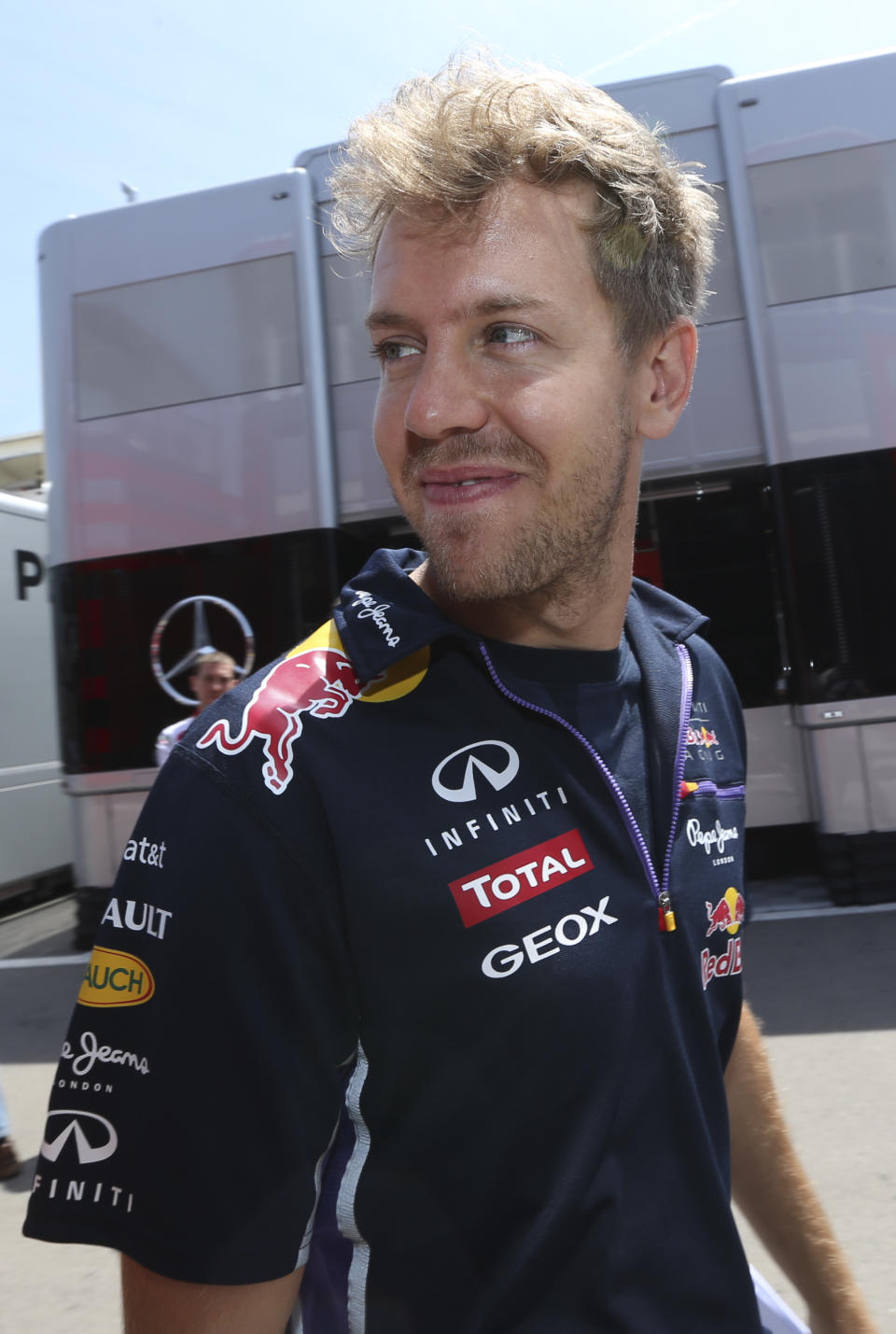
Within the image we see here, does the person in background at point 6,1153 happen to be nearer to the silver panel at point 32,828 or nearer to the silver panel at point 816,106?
the silver panel at point 32,828

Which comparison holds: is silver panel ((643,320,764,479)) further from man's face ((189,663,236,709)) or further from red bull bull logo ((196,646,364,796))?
red bull bull logo ((196,646,364,796))

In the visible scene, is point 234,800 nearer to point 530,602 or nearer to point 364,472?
point 530,602

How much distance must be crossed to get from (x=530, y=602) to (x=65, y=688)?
559 cm

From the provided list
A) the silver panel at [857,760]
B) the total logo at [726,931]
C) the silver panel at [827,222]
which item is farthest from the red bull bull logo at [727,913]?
the silver panel at [827,222]

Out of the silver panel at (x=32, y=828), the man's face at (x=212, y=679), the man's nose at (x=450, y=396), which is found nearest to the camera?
the man's nose at (x=450, y=396)

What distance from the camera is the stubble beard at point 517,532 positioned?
1.21 metres

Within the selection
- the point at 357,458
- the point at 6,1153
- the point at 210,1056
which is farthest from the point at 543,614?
the point at 357,458

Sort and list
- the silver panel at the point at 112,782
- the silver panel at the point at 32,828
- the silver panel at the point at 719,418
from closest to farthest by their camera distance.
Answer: the silver panel at the point at 719,418, the silver panel at the point at 112,782, the silver panel at the point at 32,828

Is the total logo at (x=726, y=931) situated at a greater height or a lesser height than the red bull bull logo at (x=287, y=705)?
lesser

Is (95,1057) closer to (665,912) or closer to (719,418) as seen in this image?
(665,912)

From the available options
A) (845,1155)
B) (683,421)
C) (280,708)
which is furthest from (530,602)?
Answer: (683,421)

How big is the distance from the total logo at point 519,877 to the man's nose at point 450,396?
1.49ft

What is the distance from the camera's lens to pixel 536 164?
4.10ft

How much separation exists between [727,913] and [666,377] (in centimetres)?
69
